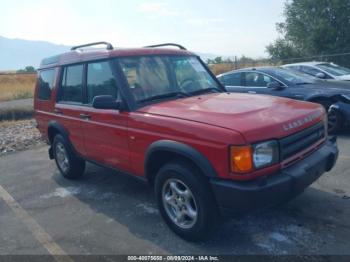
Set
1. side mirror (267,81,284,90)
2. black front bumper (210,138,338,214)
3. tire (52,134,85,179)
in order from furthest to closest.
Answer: side mirror (267,81,284,90) < tire (52,134,85,179) < black front bumper (210,138,338,214)

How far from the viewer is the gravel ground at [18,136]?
29.6 ft

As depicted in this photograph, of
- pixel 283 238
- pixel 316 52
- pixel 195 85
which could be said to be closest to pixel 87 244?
pixel 283 238

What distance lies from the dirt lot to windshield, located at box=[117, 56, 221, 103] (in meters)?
1.49

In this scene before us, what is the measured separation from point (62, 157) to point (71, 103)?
1.25 m

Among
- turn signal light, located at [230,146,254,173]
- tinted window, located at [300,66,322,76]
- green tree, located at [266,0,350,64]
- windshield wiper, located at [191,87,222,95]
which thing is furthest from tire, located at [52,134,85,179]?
green tree, located at [266,0,350,64]

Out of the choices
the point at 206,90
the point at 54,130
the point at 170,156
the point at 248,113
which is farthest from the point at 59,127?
the point at 248,113

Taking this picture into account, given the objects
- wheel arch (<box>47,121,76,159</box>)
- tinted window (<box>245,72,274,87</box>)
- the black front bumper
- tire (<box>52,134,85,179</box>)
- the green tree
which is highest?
the green tree

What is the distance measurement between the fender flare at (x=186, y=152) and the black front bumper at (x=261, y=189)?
0.12m

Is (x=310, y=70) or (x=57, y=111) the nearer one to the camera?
(x=57, y=111)

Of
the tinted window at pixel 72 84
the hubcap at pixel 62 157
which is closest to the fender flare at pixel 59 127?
the hubcap at pixel 62 157

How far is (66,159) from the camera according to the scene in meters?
5.79

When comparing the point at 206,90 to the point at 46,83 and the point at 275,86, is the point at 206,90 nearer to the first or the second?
the point at 46,83

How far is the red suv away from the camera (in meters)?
3.05

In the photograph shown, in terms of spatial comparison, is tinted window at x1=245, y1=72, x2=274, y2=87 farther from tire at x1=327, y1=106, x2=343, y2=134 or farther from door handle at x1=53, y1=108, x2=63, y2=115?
door handle at x1=53, y1=108, x2=63, y2=115
